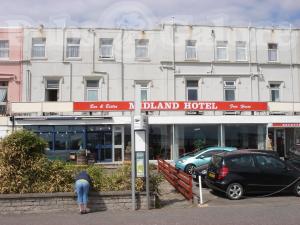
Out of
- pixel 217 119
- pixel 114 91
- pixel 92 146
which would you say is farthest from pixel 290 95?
pixel 92 146

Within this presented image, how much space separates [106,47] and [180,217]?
22298 mm

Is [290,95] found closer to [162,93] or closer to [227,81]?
[227,81]

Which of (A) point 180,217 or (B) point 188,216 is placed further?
(B) point 188,216

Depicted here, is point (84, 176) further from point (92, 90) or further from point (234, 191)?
point (92, 90)

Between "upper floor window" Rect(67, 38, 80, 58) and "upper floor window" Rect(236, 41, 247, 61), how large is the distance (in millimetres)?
11683

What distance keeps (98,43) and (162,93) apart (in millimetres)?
5817

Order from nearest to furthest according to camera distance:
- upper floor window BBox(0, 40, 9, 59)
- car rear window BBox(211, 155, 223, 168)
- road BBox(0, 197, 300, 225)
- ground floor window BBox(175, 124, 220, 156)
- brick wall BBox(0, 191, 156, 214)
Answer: road BBox(0, 197, 300, 225)
brick wall BBox(0, 191, 156, 214)
car rear window BBox(211, 155, 223, 168)
ground floor window BBox(175, 124, 220, 156)
upper floor window BBox(0, 40, 9, 59)

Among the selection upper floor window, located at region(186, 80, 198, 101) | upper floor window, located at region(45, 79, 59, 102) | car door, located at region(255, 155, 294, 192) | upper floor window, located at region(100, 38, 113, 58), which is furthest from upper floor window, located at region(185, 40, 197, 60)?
car door, located at region(255, 155, 294, 192)

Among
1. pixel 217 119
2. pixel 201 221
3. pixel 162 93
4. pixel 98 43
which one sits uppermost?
pixel 98 43

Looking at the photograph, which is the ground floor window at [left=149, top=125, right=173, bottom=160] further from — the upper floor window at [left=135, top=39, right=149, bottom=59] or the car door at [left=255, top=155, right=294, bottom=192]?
the car door at [left=255, top=155, right=294, bottom=192]

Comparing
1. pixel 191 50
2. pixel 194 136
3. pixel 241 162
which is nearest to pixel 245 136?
pixel 194 136

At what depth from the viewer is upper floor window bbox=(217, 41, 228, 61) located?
32625 mm

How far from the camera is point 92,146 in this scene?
29.1 m

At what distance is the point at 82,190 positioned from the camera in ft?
38.2
